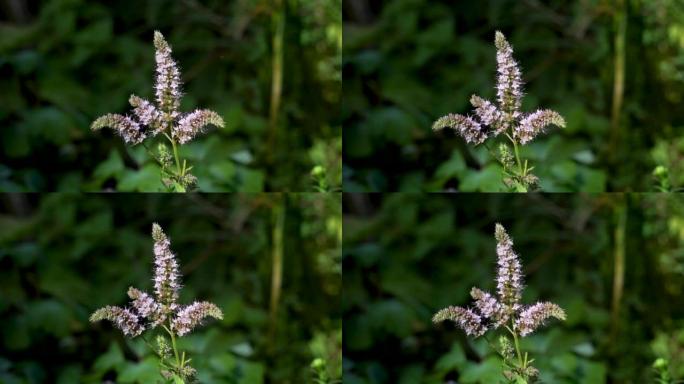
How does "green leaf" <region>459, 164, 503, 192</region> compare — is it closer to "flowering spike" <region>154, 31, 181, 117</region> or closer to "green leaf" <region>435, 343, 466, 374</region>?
"green leaf" <region>435, 343, 466, 374</region>

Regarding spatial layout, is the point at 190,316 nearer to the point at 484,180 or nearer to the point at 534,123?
the point at 484,180

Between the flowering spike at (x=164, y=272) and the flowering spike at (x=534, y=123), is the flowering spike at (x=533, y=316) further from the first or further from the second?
the flowering spike at (x=164, y=272)

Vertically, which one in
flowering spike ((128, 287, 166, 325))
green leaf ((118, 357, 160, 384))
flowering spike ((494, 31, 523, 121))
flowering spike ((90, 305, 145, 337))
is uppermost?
flowering spike ((494, 31, 523, 121))

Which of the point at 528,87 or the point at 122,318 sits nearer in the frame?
the point at 122,318

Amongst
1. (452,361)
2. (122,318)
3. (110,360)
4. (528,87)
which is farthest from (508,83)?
(110,360)

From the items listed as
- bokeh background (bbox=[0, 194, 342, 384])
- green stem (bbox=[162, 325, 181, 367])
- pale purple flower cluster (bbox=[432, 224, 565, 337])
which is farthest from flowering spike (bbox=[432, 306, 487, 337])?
green stem (bbox=[162, 325, 181, 367])
